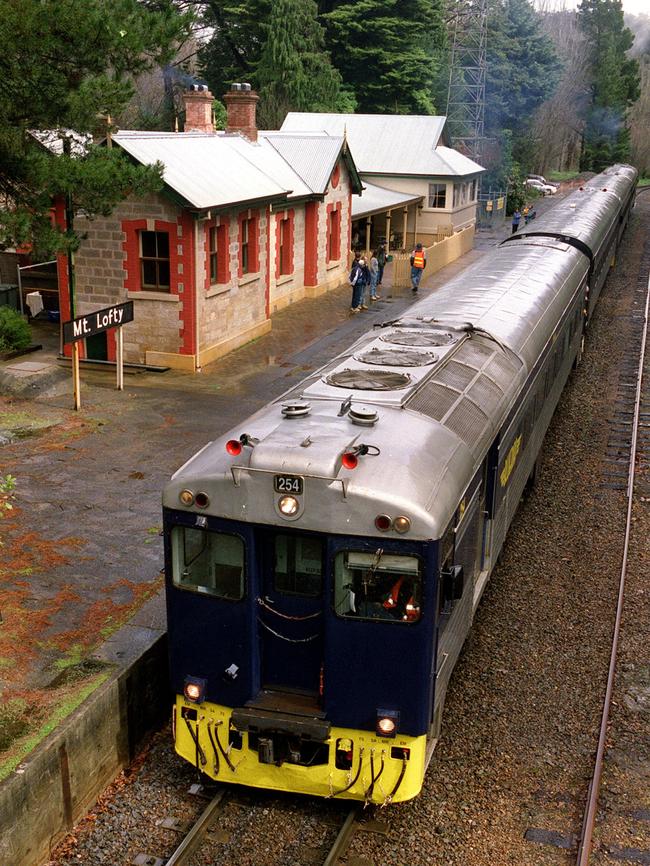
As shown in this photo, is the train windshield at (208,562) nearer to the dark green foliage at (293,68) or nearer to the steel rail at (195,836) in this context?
the steel rail at (195,836)

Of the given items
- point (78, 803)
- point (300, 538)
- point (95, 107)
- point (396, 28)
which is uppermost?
point (396, 28)

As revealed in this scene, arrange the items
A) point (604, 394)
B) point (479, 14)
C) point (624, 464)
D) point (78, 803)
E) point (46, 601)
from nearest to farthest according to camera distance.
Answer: point (78, 803), point (46, 601), point (624, 464), point (604, 394), point (479, 14)

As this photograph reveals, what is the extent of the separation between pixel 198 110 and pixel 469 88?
1318 inches

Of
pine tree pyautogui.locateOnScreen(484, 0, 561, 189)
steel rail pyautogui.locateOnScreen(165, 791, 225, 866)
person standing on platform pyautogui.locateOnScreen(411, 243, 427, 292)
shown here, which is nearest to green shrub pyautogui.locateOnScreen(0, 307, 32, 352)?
person standing on platform pyautogui.locateOnScreen(411, 243, 427, 292)

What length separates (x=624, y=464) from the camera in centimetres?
1482

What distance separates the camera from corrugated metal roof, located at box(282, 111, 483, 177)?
38.2 metres

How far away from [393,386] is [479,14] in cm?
5524

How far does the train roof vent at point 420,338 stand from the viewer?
976 cm

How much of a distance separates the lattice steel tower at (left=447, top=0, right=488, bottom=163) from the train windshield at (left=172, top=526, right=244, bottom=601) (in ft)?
155

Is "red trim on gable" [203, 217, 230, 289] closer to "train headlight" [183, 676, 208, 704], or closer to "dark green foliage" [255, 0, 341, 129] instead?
"train headlight" [183, 676, 208, 704]

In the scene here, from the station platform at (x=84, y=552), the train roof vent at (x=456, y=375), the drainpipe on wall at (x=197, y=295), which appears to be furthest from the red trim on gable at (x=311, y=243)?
the train roof vent at (x=456, y=375)

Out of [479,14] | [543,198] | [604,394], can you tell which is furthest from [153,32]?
[543,198]

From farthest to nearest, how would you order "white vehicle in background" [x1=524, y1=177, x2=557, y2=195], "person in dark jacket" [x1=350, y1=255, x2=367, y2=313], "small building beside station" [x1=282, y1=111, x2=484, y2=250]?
"white vehicle in background" [x1=524, y1=177, x2=557, y2=195] → "small building beside station" [x1=282, y1=111, x2=484, y2=250] → "person in dark jacket" [x1=350, y1=255, x2=367, y2=313]

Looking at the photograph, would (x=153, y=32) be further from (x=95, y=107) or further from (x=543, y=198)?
(x=543, y=198)
